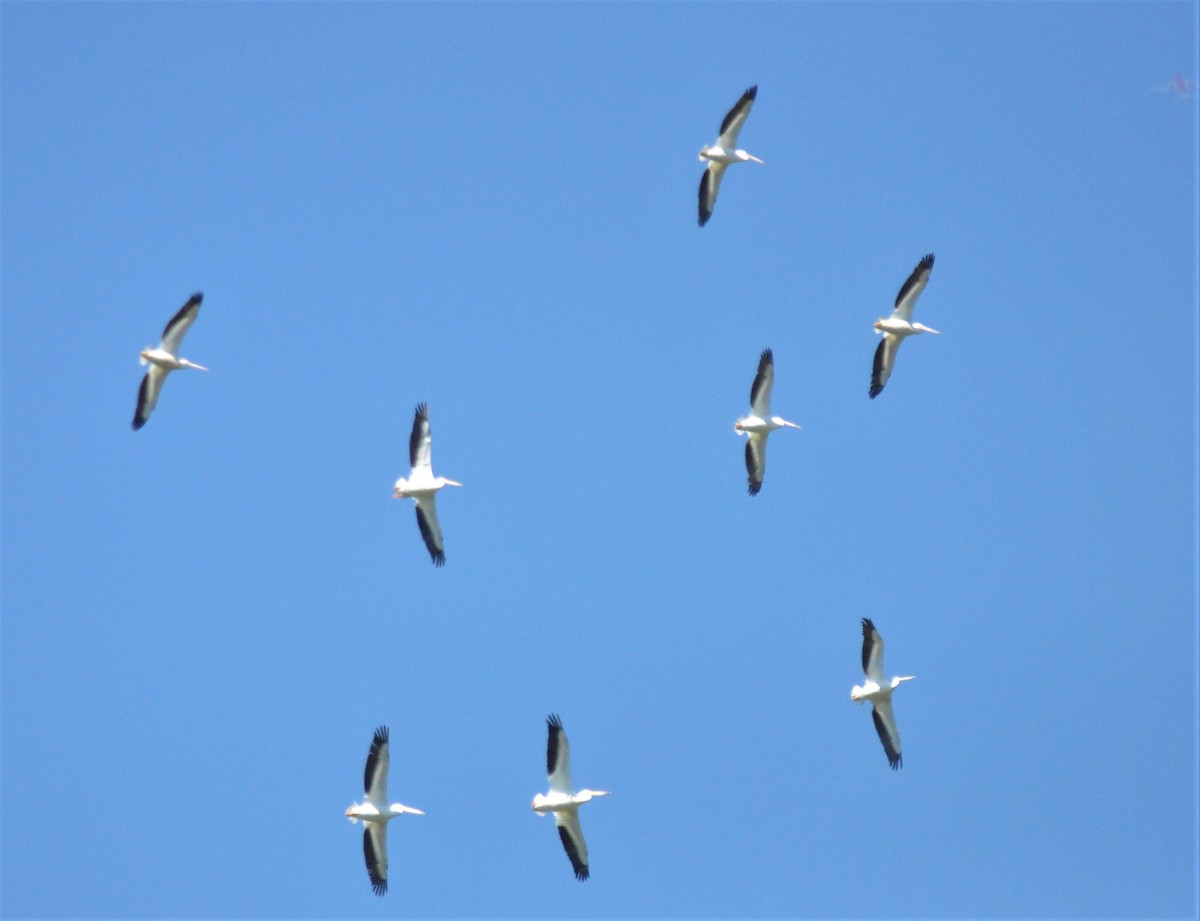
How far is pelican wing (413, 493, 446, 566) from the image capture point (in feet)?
80.0

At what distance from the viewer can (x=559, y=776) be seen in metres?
23.8

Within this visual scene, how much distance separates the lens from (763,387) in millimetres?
Answer: 26266

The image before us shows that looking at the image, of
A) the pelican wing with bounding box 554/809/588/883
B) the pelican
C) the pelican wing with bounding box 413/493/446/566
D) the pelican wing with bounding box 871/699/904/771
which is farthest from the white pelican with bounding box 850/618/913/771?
the pelican

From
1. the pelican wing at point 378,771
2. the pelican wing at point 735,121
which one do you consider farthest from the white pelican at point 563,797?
the pelican wing at point 735,121

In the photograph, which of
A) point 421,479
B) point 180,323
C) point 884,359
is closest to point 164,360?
point 180,323

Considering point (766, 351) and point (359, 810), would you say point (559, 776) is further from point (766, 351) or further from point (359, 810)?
point (766, 351)

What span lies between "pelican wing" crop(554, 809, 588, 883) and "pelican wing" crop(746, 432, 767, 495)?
17.6 feet

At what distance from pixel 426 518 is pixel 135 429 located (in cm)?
390

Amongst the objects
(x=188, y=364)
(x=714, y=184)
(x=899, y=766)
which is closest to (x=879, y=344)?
(x=714, y=184)

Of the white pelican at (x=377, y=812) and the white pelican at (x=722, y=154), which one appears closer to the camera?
the white pelican at (x=377, y=812)

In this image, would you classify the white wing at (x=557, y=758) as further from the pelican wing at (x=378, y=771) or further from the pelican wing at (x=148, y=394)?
the pelican wing at (x=148, y=394)

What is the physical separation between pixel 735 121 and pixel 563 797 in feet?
31.8

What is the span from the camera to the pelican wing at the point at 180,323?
24.1 m

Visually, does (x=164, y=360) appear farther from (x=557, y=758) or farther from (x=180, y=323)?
(x=557, y=758)
